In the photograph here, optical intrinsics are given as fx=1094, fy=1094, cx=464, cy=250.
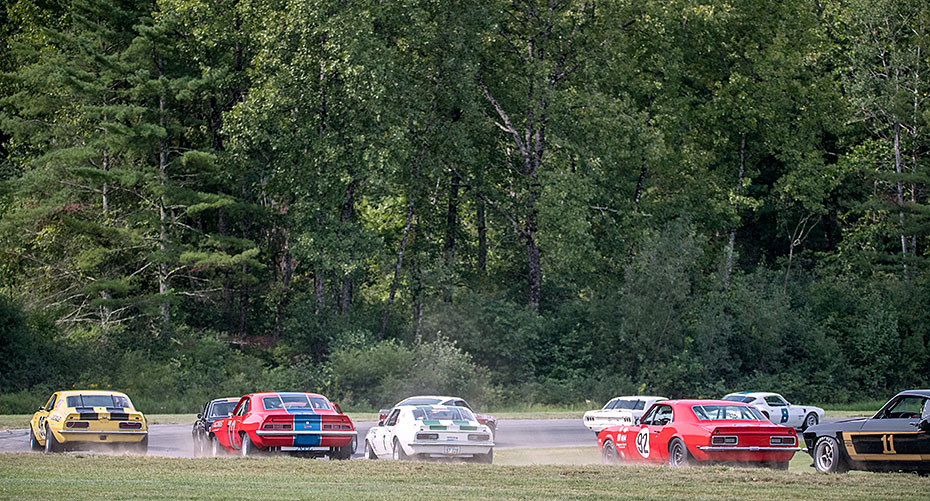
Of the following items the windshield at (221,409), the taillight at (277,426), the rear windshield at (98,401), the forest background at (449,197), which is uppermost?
the forest background at (449,197)

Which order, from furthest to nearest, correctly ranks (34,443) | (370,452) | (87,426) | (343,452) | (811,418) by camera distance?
(811,418)
(34,443)
(87,426)
(370,452)
(343,452)

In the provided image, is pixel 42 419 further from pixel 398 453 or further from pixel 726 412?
pixel 726 412

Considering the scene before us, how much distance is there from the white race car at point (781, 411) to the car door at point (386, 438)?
653 inches

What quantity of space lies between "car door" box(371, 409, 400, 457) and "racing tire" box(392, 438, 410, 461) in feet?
0.54

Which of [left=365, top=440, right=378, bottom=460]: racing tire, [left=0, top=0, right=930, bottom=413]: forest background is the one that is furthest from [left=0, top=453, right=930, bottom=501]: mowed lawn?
[left=0, top=0, right=930, bottom=413]: forest background

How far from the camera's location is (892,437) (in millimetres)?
17344

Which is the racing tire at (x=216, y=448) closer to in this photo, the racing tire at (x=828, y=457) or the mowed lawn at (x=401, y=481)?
the mowed lawn at (x=401, y=481)

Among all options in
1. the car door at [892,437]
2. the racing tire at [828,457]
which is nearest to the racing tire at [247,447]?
the racing tire at [828,457]

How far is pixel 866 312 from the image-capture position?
169ft

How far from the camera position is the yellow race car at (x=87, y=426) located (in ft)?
72.0

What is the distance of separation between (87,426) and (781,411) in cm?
2222

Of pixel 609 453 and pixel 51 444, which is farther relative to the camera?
pixel 51 444

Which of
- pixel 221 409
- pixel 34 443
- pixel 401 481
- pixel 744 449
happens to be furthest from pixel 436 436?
pixel 34 443

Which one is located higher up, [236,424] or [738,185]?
[738,185]
